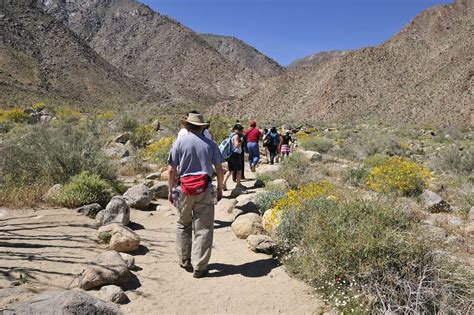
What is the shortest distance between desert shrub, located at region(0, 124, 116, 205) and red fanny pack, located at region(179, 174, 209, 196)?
3.88 meters

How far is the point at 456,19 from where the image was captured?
58.6m

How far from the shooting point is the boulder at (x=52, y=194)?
6.88m

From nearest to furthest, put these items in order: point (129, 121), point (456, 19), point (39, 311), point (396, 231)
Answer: point (39, 311), point (396, 231), point (129, 121), point (456, 19)

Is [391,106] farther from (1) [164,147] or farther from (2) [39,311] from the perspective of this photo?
(2) [39,311]

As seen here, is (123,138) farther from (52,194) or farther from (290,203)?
(290,203)

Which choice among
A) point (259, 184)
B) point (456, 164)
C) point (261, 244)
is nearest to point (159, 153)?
point (259, 184)

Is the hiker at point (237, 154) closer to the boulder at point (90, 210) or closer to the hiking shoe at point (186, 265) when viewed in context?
the boulder at point (90, 210)

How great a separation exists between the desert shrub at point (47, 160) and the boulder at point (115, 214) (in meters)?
1.91

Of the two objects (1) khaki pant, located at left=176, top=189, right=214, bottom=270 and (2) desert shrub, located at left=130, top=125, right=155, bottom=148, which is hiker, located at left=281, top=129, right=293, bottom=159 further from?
(1) khaki pant, located at left=176, top=189, right=214, bottom=270

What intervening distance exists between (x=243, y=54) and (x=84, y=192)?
151564mm

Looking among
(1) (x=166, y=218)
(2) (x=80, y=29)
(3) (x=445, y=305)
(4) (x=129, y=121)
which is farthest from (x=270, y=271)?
(2) (x=80, y=29)

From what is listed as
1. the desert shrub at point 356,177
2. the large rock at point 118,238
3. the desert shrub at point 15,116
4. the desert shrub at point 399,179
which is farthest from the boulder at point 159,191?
the desert shrub at point 15,116

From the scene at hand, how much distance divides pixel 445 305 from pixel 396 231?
3.16ft

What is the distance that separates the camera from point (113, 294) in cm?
406
